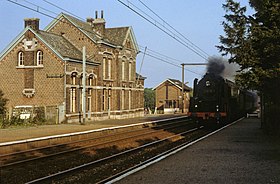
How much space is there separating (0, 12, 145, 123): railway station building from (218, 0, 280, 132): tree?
17.1m

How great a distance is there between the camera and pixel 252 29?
16.1 metres

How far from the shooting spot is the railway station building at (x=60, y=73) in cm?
3212

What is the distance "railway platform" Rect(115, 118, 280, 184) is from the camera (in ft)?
30.0

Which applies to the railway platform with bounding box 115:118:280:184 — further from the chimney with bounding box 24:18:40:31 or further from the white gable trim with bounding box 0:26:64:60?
the chimney with bounding box 24:18:40:31

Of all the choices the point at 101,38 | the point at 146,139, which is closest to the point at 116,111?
the point at 101,38

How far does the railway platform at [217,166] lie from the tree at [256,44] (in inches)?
109

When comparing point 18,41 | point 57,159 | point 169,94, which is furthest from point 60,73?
point 169,94

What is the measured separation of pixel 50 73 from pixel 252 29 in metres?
20.7

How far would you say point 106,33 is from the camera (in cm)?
4362

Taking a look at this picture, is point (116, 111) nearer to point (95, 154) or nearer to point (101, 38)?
point (101, 38)

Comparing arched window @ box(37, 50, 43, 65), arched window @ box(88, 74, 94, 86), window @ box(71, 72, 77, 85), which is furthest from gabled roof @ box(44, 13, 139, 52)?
window @ box(71, 72, 77, 85)

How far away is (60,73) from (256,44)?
19647 mm

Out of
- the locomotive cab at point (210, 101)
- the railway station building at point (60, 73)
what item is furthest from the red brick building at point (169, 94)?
the locomotive cab at point (210, 101)

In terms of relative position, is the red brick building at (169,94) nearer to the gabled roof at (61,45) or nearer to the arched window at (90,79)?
the arched window at (90,79)
